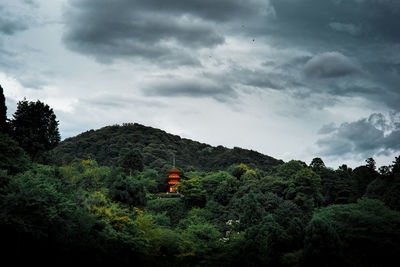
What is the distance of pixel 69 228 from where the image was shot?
26.2 metres

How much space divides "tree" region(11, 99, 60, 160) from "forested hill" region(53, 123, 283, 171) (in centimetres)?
5452

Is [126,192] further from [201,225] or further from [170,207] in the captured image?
[170,207]

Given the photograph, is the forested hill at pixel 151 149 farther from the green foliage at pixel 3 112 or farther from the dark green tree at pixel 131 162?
the green foliage at pixel 3 112

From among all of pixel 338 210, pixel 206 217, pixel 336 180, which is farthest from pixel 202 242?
pixel 336 180

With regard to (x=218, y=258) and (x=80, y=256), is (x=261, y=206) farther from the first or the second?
(x=80, y=256)

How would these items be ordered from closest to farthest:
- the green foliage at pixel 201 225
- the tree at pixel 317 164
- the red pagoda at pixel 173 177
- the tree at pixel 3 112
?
1. the green foliage at pixel 201 225
2. the tree at pixel 3 112
3. the tree at pixel 317 164
4. the red pagoda at pixel 173 177

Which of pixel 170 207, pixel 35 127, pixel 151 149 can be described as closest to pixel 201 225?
pixel 35 127

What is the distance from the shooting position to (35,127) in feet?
129

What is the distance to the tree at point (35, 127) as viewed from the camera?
38.1 m

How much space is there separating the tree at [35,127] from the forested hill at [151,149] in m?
54.5

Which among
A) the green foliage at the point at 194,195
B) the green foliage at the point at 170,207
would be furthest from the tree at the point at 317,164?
the green foliage at the point at 170,207

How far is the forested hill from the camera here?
347 feet

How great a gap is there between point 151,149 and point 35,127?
221ft

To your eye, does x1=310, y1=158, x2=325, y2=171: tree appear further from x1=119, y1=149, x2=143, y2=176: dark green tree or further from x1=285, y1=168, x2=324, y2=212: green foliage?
x1=119, y1=149, x2=143, y2=176: dark green tree
